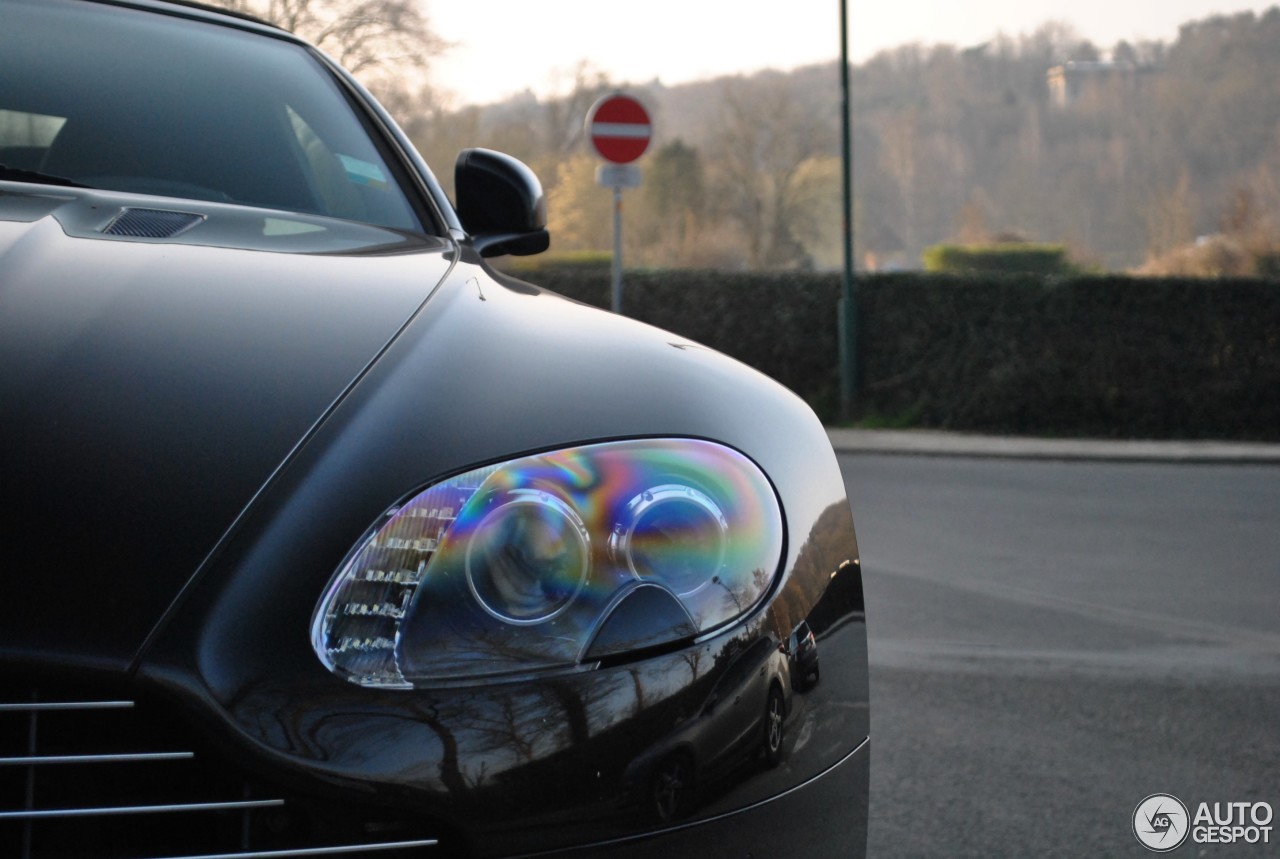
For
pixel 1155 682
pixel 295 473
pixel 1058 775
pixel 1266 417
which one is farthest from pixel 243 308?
pixel 1266 417

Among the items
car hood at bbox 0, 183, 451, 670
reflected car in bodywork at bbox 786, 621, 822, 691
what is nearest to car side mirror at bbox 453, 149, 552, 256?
car hood at bbox 0, 183, 451, 670

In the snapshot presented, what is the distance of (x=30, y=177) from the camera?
2.32 m

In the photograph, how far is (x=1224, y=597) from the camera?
20.8 feet

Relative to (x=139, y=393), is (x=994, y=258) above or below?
below

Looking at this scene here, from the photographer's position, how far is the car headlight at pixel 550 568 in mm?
1310

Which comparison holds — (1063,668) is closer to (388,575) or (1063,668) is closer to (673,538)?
(673,538)

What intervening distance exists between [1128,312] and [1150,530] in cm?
687

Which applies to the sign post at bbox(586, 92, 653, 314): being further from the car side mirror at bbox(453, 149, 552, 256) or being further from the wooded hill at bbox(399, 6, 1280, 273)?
the wooded hill at bbox(399, 6, 1280, 273)

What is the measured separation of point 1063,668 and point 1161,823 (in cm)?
157


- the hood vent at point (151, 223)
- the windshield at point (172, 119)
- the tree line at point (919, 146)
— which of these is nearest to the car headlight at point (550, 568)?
the hood vent at point (151, 223)

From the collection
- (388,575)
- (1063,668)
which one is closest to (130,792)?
(388,575)

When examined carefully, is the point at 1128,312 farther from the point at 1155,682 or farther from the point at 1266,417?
the point at 1155,682

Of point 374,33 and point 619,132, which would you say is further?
point 374,33

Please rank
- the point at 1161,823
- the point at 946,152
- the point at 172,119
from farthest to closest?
the point at 946,152, the point at 1161,823, the point at 172,119
